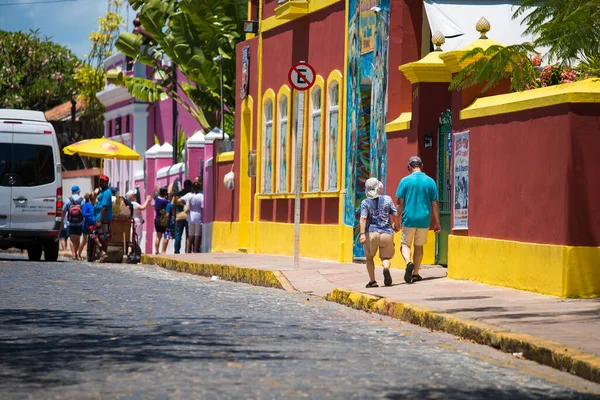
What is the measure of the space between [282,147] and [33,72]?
153 ft

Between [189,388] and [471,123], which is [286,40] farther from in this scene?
[189,388]

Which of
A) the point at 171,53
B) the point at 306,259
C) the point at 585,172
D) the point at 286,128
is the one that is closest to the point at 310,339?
the point at 585,172

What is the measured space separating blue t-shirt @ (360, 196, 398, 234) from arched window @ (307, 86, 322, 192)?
8.35m

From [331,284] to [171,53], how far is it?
872 inches

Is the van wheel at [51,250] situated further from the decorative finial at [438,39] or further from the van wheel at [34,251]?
the decorative finial at [438,39]

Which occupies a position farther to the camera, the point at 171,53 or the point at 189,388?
the point at 171,53

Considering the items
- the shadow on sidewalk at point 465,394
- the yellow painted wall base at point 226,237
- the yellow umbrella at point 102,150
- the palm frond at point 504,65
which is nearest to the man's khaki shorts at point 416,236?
the palm frond at point 504,65

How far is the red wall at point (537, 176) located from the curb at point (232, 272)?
3.21 m

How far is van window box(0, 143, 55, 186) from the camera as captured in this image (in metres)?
26.5

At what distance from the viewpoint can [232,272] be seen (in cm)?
2191

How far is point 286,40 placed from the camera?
27828 mm

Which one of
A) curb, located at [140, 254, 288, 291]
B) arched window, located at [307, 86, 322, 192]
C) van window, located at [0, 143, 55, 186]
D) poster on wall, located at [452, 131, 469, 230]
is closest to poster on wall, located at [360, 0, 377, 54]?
arched window, located at [307, 86, 322, 192]

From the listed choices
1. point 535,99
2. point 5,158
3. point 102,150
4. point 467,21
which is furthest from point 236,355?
point 102,150

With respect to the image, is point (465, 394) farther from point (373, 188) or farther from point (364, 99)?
point (364, 99)
